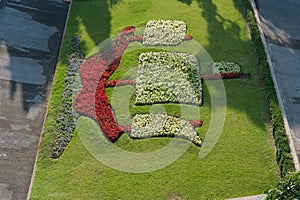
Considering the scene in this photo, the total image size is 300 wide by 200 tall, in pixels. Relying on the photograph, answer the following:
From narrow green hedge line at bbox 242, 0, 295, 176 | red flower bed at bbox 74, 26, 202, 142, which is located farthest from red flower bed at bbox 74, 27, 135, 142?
narrow green hedge line at bbox 242, 0, 295, 176

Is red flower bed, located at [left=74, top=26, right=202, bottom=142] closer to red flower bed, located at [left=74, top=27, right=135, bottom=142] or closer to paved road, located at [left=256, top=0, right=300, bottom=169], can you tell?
red flower bed, located at [left=74, top=27, right=135, bottom=142]

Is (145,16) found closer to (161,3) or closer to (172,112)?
(161,3)

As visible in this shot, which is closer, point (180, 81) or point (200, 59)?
point (180, 81)

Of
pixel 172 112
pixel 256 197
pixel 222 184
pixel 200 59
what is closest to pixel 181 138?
pixel 172 112

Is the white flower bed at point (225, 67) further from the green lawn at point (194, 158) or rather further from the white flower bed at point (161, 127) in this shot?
the white flower bed at point (161, 127)

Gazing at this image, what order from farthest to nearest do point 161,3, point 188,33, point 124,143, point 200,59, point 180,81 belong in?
Result: 1. point 161,3
2. point 188,33
3. point 200,59
4. point 180,81
5. point 124,143

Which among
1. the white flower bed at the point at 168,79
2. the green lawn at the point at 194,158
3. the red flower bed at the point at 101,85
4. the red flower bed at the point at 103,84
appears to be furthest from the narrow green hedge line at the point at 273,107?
the red flower bed at the point at 101,85
